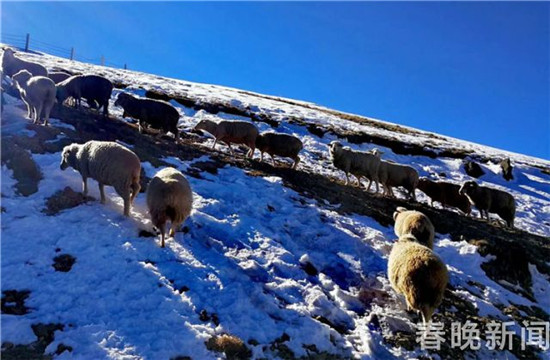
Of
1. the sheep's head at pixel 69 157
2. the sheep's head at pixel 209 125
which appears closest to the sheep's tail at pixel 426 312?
the sheep's head at pixel 69 157

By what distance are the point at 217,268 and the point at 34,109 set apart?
37.6 ft

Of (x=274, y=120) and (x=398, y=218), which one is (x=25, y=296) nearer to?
(x=398, y=218)

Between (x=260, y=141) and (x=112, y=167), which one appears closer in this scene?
(x=112, y=167)

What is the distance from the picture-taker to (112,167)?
35.8ft

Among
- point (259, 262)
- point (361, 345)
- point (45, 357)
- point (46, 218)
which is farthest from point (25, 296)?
point (361, 345)

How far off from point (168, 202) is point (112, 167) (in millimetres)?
2144

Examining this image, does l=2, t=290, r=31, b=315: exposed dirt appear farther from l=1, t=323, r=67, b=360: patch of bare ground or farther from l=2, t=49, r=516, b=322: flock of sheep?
l=2, t=49, r=516, b=322: flock of sheep

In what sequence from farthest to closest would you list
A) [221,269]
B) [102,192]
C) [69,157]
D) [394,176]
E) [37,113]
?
1. [394,176]
2. [37,113]
3. [69,157]
4. [102,192]
5. [221,269]

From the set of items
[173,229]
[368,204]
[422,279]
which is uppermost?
[368,204]

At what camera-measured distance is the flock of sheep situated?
948 cm

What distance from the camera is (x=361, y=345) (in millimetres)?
8633

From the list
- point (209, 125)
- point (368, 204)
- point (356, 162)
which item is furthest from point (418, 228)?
point (209, 125)

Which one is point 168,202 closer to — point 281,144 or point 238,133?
point 281,144

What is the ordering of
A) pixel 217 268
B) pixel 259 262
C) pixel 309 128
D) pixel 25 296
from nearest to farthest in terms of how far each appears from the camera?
A: pixel 25 296 < pixel 217 268 < pixel 259 262 < pixel 309 128
